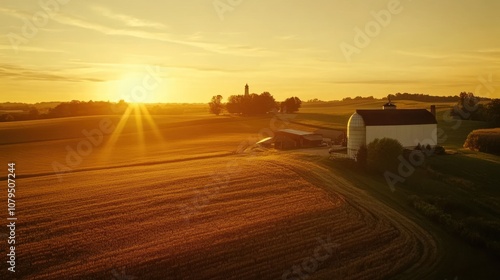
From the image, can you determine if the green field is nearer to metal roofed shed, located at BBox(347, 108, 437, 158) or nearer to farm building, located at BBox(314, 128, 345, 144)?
metal roofed shed, located at BBox(347, 108, 437, 158)

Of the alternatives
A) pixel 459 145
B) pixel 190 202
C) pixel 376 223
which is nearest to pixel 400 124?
pixel 459 145

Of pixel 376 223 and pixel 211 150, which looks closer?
pixel 376 223

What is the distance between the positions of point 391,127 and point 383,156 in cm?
1127

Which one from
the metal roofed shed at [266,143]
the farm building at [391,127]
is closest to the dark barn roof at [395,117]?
the farm building at [391,127]

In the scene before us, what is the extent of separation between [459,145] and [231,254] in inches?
2148

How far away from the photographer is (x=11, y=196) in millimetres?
30766

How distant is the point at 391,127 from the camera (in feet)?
167

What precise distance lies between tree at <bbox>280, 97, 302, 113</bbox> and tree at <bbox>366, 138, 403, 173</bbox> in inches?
2665

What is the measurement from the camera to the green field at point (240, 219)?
64.5ft

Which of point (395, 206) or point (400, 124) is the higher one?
point (400, 124)

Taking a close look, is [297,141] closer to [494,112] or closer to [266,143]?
[266,143]

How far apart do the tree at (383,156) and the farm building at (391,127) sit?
17.2ft

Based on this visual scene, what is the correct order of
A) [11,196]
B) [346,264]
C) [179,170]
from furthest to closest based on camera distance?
[179,170] → [11,196] → [346,264]

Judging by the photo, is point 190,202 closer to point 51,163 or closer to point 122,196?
point 122,196
